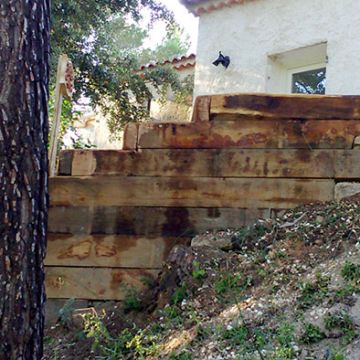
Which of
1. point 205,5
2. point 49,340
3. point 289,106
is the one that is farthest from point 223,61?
point 49,340

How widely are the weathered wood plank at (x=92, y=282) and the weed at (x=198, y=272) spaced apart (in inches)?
19.7

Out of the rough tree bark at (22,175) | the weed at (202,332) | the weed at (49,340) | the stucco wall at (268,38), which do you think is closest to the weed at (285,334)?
the weed at (202,332)

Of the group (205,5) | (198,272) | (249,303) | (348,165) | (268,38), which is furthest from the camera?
(205,5)

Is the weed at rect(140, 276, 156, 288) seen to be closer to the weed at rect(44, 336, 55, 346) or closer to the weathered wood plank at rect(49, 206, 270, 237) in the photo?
the weathered wood plank at rect(49, 206, 270, 237)

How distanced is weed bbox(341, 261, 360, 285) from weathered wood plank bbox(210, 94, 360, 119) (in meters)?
1.46

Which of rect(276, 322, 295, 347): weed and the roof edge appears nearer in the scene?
rect(276, 322, 295, 347): weed

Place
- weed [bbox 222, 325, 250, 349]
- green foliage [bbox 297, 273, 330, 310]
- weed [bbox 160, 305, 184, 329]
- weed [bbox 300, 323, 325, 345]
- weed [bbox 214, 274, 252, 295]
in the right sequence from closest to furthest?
weed [bbox 300, 323, 325, 345]
weed [bbox 222, 325, 250, 349]
green foliage [bbox 297, 273, 330, 310]
weed [bbox 160, 305, 184, 329]
weed [bbox 214, 274, 252, 295]

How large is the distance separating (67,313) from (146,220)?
0.89 metres

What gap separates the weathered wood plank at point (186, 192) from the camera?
14.2ft

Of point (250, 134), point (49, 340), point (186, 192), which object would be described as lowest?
point (49, 340)

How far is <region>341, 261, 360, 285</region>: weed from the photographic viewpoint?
329cm

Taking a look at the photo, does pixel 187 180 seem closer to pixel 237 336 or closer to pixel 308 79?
pixel 237 336

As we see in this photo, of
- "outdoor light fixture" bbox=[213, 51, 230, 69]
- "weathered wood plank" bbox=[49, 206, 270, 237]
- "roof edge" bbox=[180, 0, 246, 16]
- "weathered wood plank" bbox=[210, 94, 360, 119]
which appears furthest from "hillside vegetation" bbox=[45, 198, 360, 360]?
"roof edge" bbox=[180, 0, 246, 16]

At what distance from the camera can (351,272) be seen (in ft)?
10.9
